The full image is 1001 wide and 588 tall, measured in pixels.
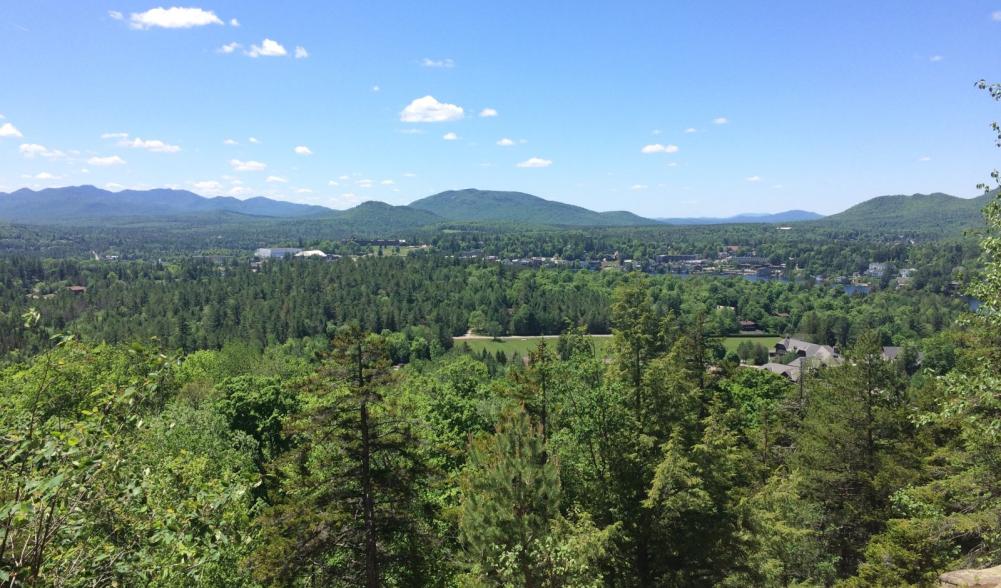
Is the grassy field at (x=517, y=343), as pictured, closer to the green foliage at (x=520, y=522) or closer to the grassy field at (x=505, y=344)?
the grassy field at (x=505, y=344)

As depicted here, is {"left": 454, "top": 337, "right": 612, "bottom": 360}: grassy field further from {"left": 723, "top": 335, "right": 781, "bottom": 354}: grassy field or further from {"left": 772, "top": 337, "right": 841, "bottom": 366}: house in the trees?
{"left": 772, "top": 337, "right": 841, "bottom": 366}: house in the trees

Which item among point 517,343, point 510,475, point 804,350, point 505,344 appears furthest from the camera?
point 517,343

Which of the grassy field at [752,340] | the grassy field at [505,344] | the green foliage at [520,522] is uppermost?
the green foliage at [520,522]

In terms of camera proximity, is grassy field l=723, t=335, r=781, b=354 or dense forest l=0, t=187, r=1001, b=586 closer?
dense forest l=0, t=187, r=1001, b=586

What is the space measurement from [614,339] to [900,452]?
1434cm

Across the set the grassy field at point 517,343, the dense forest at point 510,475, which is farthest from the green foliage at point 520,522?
the grassy field at point 517,343

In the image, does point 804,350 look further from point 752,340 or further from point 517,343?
point 517,343

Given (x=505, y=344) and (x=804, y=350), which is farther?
(x=505, y=344)

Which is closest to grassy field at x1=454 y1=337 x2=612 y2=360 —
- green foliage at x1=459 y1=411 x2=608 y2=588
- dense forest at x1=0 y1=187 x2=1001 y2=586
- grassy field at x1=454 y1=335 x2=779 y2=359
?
grassy field at x1=454 y1=335 x2=779 y2=359

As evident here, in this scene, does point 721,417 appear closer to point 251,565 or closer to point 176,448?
point 251,565

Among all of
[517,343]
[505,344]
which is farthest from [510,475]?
[517,343]

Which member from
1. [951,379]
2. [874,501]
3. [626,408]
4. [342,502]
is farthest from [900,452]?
[342,502]

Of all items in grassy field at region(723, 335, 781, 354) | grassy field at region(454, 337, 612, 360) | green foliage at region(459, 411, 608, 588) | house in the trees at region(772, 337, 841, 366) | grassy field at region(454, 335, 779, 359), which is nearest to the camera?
green foliage at region(459, 411, 608, 588)

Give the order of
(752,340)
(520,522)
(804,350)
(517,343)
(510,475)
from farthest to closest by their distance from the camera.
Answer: (752,340) < (517,343) < (804,350) < (510,475) < (520,522)
